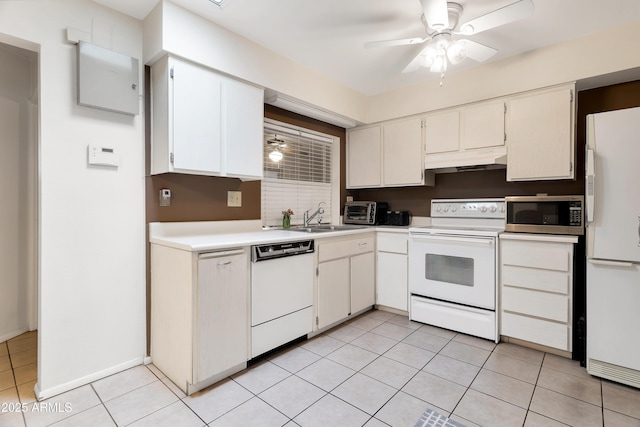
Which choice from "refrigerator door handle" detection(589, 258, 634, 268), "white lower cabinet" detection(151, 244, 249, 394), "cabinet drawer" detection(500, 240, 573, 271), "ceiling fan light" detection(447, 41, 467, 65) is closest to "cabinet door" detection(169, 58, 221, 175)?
"white lower cabinet" detection(151, 244, 249, 394)

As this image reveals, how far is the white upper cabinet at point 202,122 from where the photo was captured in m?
2.12

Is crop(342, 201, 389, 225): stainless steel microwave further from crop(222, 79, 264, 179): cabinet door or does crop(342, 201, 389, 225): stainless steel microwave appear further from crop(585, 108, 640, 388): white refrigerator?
crop(585, 108, 640, 388): white refrigerator

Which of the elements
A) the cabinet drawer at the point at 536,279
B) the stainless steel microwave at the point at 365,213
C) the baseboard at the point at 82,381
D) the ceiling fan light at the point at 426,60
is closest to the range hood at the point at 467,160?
the stainless steel microwave at the point at 365,213

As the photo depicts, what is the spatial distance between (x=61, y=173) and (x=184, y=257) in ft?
3.03

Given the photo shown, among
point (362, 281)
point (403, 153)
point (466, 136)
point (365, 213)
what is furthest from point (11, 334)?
point (466, 136)

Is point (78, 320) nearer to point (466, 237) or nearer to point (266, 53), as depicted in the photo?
point (266, 53)

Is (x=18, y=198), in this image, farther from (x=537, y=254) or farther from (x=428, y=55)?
(x=537, y=254)

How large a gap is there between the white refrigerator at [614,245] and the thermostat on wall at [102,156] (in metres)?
3.21

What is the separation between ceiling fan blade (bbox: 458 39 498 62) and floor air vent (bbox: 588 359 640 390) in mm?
2247

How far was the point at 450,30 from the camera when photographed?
2.08 m

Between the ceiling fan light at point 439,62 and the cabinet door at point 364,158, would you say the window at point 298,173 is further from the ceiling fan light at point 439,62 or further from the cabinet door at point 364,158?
the ceiling fan light at point 439,62

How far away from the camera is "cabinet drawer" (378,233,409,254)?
313cm

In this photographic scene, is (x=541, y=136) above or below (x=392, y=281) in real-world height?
above

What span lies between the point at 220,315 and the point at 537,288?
2393mm
